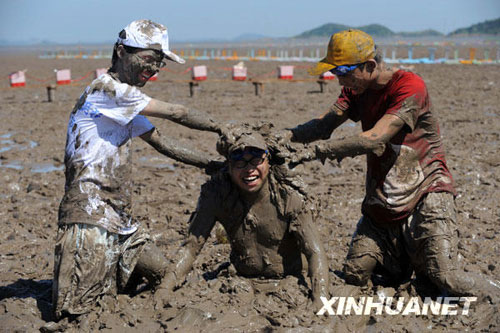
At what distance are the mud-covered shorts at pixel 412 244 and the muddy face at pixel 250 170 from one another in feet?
3.43

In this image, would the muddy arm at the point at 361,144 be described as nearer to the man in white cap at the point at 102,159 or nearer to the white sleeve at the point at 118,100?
the man in white cap at the point at 102,159

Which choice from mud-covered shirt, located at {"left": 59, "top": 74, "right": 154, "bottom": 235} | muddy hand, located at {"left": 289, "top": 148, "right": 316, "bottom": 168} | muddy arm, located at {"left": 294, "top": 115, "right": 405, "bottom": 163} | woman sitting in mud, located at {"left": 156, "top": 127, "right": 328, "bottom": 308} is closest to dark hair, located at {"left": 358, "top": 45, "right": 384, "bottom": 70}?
muddy arm, located at {"left": 294, "top": 115, "right": 405, "bottom": 163}

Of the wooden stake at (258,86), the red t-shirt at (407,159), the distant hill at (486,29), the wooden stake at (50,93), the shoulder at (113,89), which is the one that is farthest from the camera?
the distant hill at (486,29)

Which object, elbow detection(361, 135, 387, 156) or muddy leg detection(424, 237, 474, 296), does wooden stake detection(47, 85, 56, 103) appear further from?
muddy leg detection(424, 237, 474, 296)

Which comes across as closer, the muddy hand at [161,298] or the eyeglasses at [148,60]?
the eyeglasses at [148,60]

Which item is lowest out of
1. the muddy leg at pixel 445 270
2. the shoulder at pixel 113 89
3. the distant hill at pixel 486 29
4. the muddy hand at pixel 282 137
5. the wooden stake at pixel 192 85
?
the muddy leg at pixel 445 270

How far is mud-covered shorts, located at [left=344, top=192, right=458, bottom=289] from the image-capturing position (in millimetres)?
3994

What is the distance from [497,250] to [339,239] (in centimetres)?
149

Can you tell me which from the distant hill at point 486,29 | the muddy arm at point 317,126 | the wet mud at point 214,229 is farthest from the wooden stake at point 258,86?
the distant hill at point 486,29

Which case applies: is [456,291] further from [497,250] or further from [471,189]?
[471,189]

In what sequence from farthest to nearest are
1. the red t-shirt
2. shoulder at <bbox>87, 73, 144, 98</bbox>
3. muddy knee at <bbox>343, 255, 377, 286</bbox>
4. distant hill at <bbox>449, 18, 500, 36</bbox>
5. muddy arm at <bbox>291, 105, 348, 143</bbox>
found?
distant hill at <bbox>449, 18, 500, 36</bbox>
muddy arm at <bbox>291, 105, 348, 143</bbox>
muddy knee at <bbox>343, 255, 377, 286</bbox>
the red t-shirt
shoulder at <bbox>87, 73, 144, 98</bbox>

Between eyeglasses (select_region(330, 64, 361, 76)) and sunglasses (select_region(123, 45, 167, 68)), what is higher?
sunglasses (select_region(123, 45, 167, 68))

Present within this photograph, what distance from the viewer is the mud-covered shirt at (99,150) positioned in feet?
11.8

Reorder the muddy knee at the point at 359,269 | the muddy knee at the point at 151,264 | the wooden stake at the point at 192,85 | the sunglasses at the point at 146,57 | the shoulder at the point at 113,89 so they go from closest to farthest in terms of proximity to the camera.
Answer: the shoulder at the point at 113,89 → the sunglasses at the point at 146,57 → the muddy knee at the point at 151,264 → the muddy knee at the point at 359,269 → the wooden stake at the point at 192,85
